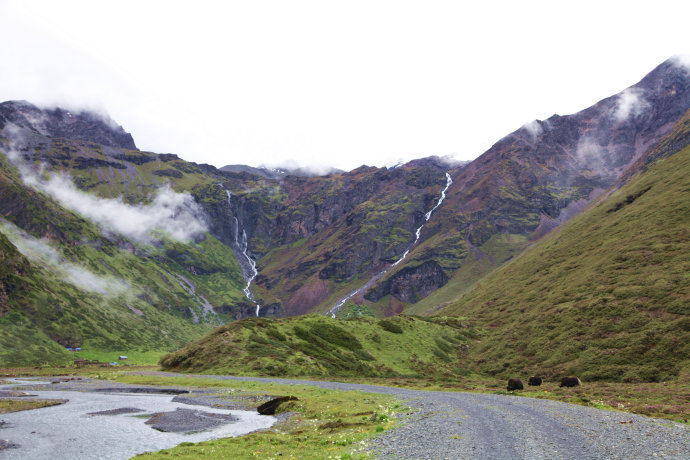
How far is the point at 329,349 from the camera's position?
105312mm

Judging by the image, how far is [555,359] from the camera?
270 feet

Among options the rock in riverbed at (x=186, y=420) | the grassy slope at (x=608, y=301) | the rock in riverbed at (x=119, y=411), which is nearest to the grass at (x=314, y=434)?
the rock in riverbed at (x=186, y=420)

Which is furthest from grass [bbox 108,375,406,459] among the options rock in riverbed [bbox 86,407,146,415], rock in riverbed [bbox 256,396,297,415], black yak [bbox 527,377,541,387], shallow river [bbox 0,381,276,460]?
black yak [bbox 527,377,541,387]

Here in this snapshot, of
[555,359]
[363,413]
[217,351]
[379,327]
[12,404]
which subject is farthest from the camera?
[379,327]

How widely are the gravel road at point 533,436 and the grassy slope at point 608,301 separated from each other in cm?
4354

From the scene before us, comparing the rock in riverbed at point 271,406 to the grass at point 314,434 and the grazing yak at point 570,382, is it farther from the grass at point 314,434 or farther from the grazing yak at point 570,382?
the grazing yak at point 570,382

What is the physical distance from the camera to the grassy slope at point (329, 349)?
9556 centimetres

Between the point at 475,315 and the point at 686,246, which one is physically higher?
the point at 686,246

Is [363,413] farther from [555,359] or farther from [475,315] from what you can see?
[475,315]

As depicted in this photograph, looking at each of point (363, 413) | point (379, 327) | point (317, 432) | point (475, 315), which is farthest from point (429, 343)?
point (317, 432)

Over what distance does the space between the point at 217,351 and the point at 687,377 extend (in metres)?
95.6

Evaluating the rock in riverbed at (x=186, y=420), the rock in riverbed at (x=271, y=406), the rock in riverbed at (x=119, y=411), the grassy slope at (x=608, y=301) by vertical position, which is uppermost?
the rock in riverbed at (x=119, y=411)

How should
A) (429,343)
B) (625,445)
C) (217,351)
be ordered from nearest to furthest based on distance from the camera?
(625,445)
(217,351)
(429,343)

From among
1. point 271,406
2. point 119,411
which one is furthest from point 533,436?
point 119,411
